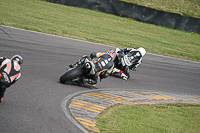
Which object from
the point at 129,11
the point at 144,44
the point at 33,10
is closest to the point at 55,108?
the point at 144,44

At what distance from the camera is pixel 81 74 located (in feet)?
23.9

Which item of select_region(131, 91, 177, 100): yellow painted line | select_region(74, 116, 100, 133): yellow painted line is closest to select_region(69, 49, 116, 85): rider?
select_region(131, 91, 177, 100): yellow painted line

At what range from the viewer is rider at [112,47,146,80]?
380 inches

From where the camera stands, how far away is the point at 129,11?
24.1 metres

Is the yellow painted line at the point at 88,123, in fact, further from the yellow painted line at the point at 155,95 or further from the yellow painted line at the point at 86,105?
the yellow painted line at the point at 155,95

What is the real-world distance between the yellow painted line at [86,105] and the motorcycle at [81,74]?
1.03 metres

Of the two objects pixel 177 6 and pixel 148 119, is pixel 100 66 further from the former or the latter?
pixel 177 6

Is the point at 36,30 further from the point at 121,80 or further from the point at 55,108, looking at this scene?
the point at 55,108

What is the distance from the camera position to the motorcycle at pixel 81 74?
7.14 m

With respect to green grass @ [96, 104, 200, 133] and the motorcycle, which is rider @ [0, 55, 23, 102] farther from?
the motorcycle

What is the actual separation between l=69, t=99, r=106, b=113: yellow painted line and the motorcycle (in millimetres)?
1029

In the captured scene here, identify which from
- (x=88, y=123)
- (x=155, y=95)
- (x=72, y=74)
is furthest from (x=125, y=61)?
(x=88, y=123)

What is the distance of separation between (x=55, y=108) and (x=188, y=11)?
25.0 meters

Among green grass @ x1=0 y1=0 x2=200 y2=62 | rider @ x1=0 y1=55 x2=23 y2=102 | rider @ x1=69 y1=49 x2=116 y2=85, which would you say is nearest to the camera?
rider @ x1=0 y1=55 x2=23 y2=102
